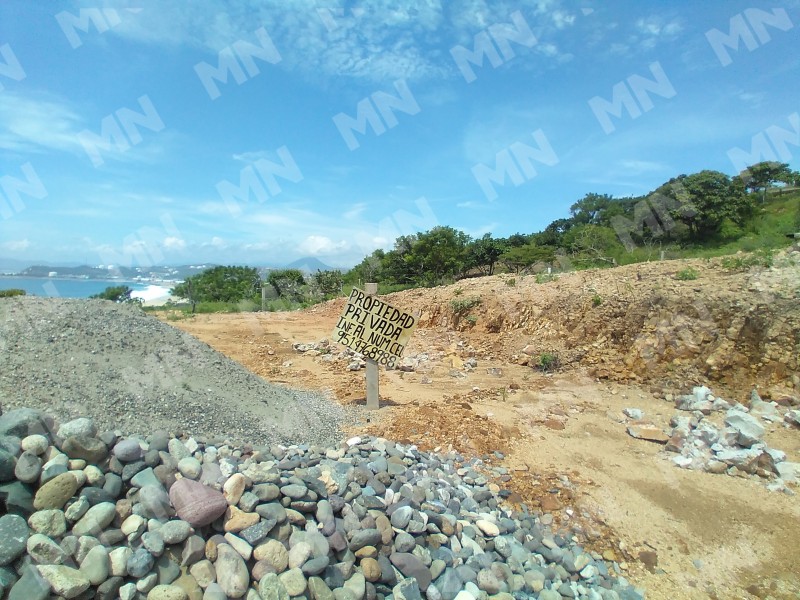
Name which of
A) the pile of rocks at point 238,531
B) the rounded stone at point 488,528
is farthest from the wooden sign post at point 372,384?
the rounded stone at point 488,528

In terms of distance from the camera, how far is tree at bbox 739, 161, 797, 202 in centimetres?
2692

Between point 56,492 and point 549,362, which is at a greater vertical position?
point 56,492

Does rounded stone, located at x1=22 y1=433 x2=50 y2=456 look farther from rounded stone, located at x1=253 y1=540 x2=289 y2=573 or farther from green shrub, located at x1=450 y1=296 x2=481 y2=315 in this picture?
green shrub, located at x1=450 y1=296 x2=481 y2=315

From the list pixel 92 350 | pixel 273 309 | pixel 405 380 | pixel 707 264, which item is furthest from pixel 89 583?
pixel 273 309

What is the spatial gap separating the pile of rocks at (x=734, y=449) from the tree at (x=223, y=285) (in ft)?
72.0

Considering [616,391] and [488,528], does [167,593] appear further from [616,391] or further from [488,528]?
[616,391]

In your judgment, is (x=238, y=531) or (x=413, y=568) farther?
(x=413, y=568)

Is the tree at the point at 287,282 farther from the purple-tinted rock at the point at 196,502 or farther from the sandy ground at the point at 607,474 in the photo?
the purple-tinted rock at the point at 196,502

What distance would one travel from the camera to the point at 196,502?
6.86 ft

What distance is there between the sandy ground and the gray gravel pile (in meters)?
0.95

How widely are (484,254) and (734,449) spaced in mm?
17782

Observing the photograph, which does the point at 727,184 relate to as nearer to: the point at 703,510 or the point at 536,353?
the point at 536,353

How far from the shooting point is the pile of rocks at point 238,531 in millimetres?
1832

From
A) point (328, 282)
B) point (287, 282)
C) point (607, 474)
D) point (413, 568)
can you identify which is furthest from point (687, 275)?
point (287, 282)
